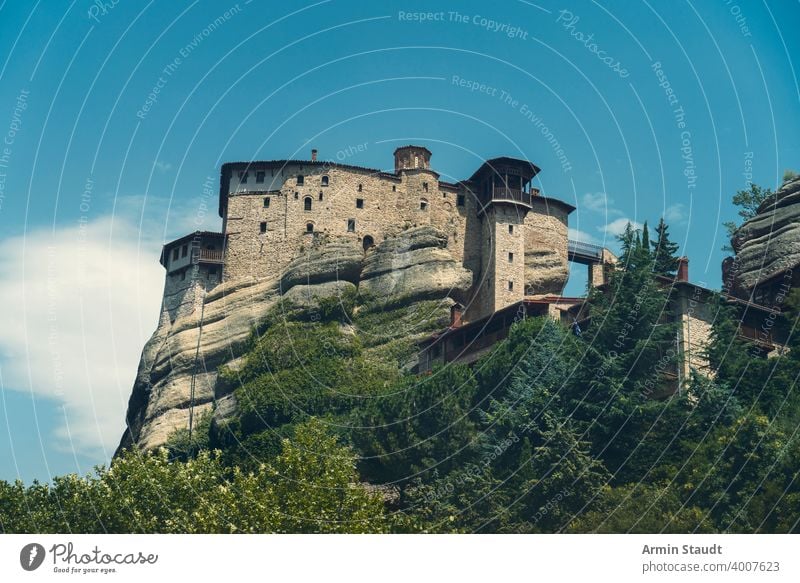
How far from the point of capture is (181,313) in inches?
3056

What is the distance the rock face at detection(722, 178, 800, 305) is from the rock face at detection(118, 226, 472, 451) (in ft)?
58.5

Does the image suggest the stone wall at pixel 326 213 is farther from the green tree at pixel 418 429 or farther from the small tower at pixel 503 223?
the green tree at pixel 418 429

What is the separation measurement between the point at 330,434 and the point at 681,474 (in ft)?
61.6

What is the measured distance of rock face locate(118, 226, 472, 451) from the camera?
72.0 metres

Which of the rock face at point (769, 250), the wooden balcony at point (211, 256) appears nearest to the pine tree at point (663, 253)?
the rock face at point (769, 250)

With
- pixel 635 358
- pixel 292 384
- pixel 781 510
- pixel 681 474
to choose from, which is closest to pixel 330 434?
pixel 292 384

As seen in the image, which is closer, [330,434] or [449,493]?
[449,493]

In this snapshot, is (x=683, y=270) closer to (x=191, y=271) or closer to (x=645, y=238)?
(x=645, y=238)

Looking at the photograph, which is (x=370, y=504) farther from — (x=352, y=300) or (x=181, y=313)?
(x=181, y=313)

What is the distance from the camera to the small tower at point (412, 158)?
261 ft

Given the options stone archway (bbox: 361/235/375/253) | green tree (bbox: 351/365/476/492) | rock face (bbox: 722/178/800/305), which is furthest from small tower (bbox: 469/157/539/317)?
green tree (bbox: 351/365/476/492)

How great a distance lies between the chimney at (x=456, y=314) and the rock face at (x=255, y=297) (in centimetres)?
73

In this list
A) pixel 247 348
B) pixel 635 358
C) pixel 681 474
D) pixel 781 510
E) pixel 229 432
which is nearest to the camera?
pixel 781 510

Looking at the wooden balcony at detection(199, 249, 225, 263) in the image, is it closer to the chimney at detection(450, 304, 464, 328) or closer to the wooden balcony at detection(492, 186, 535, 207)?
the chimney at detection(450, 304, 464, 328)
